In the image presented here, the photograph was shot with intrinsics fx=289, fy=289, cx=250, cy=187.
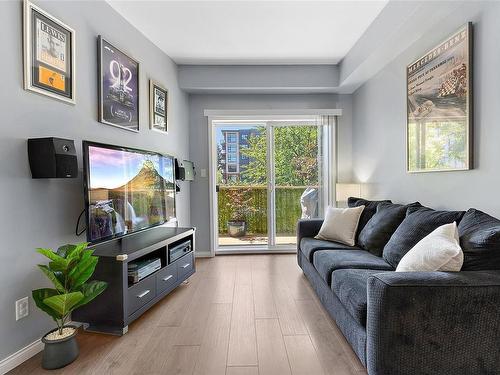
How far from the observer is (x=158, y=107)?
3.34m

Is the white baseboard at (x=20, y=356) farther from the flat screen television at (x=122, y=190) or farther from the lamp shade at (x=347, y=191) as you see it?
the lamp shade at (x=347, y=191)

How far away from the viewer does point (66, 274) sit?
5.61ft

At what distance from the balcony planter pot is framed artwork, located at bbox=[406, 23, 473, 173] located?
253 centimetres

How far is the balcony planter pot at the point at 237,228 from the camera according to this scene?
4523mm

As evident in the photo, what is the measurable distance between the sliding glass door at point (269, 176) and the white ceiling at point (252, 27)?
1.02 meters

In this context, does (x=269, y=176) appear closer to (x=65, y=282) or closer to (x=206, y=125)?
(x=206, y=125)

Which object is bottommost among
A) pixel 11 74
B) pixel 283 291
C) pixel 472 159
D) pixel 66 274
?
pixel 283 291

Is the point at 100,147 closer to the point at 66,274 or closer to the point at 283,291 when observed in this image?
the point at 66,274

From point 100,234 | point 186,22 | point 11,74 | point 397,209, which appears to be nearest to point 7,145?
point 11,74

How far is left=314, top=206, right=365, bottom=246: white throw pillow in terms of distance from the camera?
2938 mm

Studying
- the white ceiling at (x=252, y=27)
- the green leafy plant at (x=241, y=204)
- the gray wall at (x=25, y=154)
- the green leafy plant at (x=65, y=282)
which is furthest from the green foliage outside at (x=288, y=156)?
the green leafy plant at (x=65, y=282)

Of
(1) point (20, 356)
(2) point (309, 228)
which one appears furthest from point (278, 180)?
(1) point (20, 356)

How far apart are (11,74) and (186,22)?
5.48 feet

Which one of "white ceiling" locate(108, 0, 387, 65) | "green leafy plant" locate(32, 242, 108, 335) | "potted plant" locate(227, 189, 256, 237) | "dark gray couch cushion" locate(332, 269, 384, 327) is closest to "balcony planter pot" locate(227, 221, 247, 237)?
"potted plant" locate(227, 189, 256, 237)
